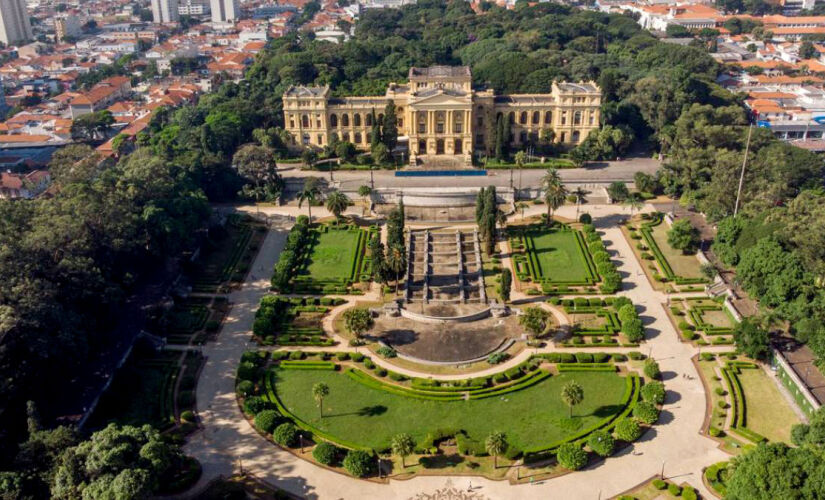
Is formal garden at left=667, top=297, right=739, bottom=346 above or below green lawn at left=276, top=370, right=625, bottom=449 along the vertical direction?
above

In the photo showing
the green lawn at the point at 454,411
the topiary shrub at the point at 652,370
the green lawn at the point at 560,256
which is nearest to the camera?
the green lawn at the point at 454,411

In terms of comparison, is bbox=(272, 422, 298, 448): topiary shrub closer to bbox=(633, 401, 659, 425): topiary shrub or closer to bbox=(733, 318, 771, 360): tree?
bbox=(633, 401, 659, 425): topiary shrub

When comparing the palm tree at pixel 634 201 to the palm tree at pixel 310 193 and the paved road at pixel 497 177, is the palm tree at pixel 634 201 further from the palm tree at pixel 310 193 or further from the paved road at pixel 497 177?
the palm tree at pixel 310 193

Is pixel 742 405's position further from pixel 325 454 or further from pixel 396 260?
pixel 396 260

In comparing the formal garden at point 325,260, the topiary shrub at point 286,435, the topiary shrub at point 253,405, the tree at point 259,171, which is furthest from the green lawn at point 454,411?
the tree at point 259,171

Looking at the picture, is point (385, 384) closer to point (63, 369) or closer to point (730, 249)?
point (63, 369)

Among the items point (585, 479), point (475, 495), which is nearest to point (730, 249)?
point (585, 479)

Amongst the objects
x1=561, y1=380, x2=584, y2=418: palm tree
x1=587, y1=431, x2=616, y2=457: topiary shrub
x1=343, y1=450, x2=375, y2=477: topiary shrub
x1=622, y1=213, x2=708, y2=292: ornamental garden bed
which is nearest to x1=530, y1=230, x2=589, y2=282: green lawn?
x1=622, y1=213, x2=708, y2=292: ornamental garden bed
